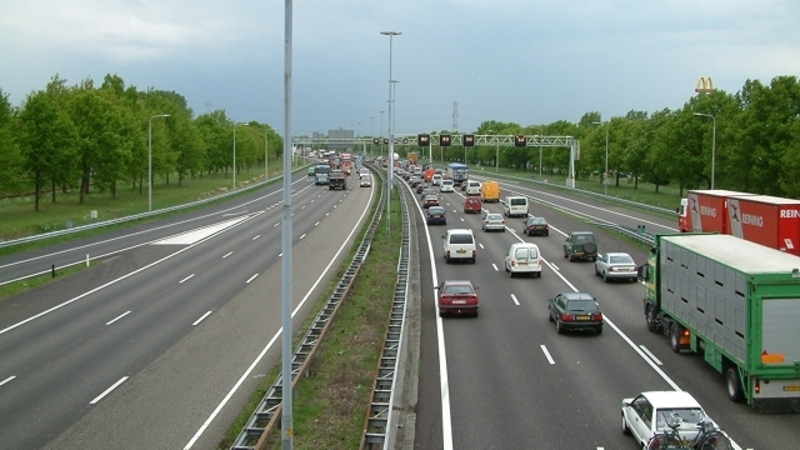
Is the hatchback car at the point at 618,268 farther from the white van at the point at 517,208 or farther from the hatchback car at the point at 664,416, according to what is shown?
the white van at the point at 517,208

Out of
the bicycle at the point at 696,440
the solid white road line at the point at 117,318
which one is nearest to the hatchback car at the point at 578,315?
the bicycle at the point at 696,440

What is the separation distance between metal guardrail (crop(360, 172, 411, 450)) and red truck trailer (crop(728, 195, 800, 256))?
461 inches

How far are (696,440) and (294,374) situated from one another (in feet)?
33.5

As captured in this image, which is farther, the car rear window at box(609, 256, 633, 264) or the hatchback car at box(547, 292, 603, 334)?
the car rear window at box(609, 256, 633, 264)

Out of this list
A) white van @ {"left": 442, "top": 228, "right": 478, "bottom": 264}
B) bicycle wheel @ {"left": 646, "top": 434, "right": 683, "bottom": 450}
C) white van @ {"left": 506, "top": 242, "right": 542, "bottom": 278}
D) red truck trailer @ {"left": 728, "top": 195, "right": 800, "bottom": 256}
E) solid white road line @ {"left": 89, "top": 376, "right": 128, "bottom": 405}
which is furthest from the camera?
white van @ {"left": 442, "top": 228, "right": 478, "bottom": 264}

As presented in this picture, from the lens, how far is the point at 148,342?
27.1m

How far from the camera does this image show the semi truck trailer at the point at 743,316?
19.4 metres

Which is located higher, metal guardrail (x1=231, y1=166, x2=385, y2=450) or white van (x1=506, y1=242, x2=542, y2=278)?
white van (x1=506, y1=242, x2=542, y2=278)

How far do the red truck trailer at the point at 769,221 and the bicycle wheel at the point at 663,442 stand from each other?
1211cm

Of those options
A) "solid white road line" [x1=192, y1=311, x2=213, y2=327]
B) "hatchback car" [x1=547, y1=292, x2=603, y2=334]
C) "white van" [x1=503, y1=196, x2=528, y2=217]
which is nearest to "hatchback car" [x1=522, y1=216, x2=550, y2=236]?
"white van" [x1=503, y1=196, x2=528, y2=217]

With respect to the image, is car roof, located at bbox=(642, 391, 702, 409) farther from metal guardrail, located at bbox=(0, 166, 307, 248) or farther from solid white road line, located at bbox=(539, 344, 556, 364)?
metal guardrail, located at bbox=(0, 166, 307, 248)

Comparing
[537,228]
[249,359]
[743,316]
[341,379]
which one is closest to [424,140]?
[537,228]

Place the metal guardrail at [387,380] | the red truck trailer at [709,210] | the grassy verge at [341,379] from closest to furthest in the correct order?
the metal guardrail at [387,380]
the grassy verge at [341,379]
the red truck trailer at [709,210]

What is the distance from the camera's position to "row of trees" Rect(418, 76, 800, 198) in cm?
6631
